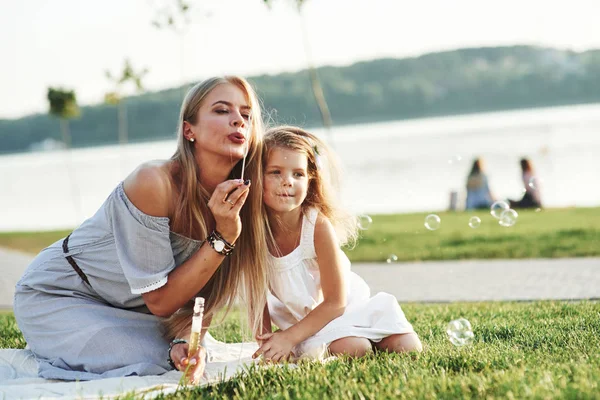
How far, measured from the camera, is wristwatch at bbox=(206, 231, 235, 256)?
3629 millimetres

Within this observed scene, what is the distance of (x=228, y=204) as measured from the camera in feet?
11.6

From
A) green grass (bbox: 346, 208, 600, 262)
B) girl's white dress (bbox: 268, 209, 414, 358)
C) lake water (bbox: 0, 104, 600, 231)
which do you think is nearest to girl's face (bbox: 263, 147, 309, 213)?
girl's white dress (bbox: 268, 209, 414, 358)

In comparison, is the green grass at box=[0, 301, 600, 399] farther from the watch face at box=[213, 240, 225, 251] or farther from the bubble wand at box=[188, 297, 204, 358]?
the watch face at box=[213, 240, 225, 251]

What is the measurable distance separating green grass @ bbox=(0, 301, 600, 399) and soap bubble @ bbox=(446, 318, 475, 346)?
0.18 ft

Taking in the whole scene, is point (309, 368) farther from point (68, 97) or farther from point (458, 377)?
point (68, 97)

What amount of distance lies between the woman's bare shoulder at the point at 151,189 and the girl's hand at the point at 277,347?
76cm

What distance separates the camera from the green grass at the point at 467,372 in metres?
3.00

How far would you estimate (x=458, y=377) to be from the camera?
3205 mm

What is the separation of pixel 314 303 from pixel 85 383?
116 centimetres

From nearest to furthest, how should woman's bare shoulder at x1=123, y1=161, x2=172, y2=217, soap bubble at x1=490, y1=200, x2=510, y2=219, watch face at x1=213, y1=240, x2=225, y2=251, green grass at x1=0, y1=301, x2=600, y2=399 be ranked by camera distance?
green grass at x1=0, y1=301, x2=600, y2=399 → watch face at x1=213, y1=240, x2=225, y2=251 → woman's bare shoulder at x1=123, y1=161, x2=172, y2=217 → soap bubble at x1=490, y1=200, x2=510, y2=219

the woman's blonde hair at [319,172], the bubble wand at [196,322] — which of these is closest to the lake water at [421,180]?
the woman's blonde hair at [319,172]

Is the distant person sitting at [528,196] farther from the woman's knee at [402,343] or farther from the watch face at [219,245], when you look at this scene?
the watch face at [219,245]

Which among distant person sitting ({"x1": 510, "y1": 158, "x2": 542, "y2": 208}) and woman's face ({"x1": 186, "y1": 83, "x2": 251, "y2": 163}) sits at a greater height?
woman's face ({"x1": 186, "y1": 83, "x2": 251, "y2": 163})

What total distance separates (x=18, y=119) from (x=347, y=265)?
262 ft
